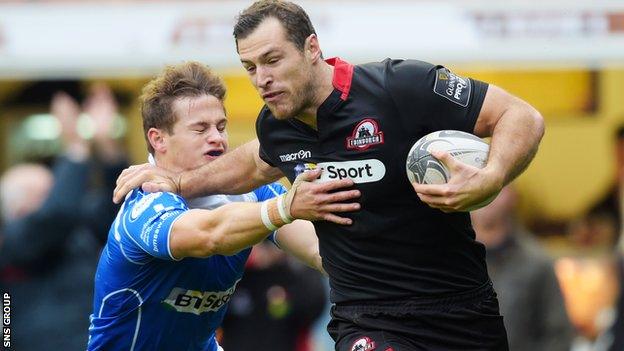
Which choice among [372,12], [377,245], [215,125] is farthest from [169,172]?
[372,12]

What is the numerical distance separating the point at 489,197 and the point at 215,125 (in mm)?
1630

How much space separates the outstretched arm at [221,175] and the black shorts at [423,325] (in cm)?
91

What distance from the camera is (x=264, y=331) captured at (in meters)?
10.7

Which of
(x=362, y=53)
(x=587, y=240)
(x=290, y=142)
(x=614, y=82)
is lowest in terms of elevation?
(x=587, y=240)

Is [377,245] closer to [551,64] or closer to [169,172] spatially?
[169,172]

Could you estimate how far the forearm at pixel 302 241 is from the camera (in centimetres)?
727

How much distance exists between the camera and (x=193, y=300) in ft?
23.2

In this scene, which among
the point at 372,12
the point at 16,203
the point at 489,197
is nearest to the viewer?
the point at 489,197

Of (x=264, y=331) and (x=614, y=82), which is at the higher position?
(x=614, y=82)

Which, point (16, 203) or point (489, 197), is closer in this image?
point (489, 197)

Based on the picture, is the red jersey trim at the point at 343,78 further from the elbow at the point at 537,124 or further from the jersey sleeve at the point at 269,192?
the jersey sleeve at the point at 269,192

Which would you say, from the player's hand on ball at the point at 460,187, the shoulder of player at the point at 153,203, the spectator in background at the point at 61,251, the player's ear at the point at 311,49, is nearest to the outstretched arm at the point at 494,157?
the player's hand on ball at the point at 460,187

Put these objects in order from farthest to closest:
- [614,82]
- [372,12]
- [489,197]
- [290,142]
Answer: [614,82] < [372,12] < [290,142] < [489,197]

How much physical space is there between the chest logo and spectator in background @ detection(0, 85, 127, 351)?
352 centimetres
